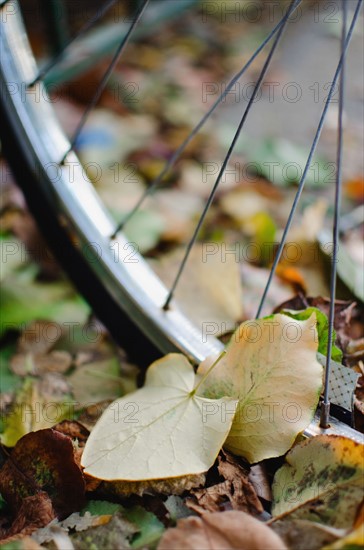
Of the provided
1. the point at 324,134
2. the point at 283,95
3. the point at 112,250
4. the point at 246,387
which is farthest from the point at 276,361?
the point at 283,95

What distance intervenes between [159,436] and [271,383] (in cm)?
13

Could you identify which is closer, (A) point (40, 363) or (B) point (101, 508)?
(B) point (101, 508)

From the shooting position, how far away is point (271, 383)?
0.68 metres

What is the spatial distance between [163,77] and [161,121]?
21 centimetres

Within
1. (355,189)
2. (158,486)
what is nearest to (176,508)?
(158,486)

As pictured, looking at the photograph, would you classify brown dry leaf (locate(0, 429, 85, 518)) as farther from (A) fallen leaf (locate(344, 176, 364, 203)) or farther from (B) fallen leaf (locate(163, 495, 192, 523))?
(A) fallen leaf (locate(344, 176, 364, 203))

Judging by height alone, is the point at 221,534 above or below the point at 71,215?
below

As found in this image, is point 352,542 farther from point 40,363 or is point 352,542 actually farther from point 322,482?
point 40,363

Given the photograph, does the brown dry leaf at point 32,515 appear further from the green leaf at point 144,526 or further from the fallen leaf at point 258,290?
the fallen leaf at point 258,290

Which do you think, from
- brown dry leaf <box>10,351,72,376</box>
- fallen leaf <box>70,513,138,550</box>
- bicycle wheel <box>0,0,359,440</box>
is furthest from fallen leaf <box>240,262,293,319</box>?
fallen leaf <box>70,513,138,550</box>

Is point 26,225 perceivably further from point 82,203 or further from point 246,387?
point 246,387

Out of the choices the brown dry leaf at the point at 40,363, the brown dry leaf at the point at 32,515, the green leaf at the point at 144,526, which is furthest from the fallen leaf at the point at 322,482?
the brown dry leaf at the point at 40,363

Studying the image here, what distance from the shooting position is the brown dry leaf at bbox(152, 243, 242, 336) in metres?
0.94

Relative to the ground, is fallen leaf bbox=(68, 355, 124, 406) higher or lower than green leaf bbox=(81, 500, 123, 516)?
lower
